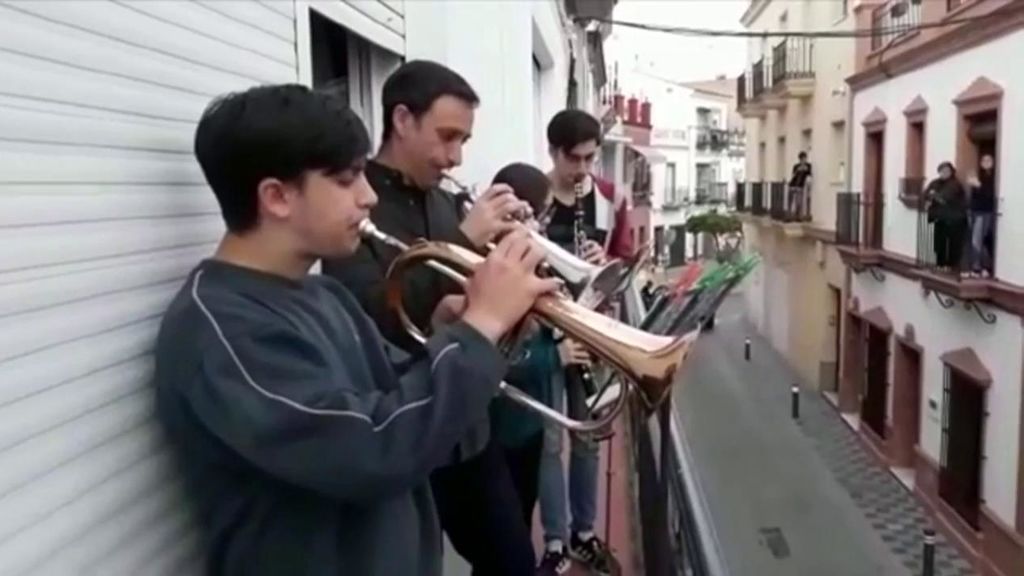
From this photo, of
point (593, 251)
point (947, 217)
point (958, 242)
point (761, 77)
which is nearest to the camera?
point (593, 251)

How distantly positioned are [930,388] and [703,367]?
7363mm

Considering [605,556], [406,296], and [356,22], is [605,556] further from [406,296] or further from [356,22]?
[356,22]

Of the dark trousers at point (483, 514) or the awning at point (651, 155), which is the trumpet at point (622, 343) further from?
the awning at point (651, 155)

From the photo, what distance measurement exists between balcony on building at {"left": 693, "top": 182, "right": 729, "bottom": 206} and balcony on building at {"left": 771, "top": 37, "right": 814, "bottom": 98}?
19459mm

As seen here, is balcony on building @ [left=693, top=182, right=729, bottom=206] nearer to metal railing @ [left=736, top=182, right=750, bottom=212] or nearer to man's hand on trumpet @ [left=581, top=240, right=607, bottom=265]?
metal railing @ [left=736, top=182, right=750, bottom=212]

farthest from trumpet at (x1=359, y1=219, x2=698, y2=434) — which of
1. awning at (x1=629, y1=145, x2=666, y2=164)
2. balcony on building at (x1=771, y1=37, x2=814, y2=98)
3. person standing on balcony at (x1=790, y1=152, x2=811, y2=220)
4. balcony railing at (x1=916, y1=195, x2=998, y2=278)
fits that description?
awning at (x1=629, y1=145, x2=666, y2=164)

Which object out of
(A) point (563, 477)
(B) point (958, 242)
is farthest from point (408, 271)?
(B) point (958, 242)

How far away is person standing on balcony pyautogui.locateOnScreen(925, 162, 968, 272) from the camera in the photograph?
11.6m

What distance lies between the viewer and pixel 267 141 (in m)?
1.56

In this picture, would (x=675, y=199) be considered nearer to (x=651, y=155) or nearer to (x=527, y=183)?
(x=651, y=155)

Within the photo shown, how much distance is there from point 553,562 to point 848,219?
14209 mm

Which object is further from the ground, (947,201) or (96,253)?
(96,253)

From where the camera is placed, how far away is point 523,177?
128 inches

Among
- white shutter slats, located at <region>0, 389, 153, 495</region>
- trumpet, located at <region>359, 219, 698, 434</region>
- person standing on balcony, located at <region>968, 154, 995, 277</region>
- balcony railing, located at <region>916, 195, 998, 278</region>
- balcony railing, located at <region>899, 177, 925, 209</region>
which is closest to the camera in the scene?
white shutter slats, located at <region>0, 389, 153, 495</region>
